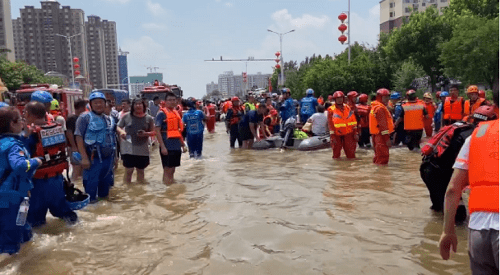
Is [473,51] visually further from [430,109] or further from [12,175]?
[12,175]

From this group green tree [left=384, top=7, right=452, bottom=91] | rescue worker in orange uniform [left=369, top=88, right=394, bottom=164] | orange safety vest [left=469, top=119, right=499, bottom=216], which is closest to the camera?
orange safety vest [left=469, top=119, right=499, bottom=216]

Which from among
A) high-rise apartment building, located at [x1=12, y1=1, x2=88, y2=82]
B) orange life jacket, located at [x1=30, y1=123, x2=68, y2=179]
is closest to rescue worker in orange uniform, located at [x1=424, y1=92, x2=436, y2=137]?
orange life jacket, located at [x1=30, y1=123, x2=68, y2=179]

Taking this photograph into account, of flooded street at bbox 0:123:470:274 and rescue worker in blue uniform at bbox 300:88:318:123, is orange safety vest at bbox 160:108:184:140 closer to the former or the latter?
flooded street at bbox 0:123:470:274

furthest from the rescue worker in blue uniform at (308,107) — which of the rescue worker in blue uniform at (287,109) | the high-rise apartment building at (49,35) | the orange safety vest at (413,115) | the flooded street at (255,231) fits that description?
the high-rise apartment building at (49,35)

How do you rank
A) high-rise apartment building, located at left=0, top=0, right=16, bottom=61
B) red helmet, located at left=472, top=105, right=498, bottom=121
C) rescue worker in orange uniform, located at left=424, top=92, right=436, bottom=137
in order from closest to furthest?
red helmet, located at left=472, top=105, right=498, bottom=121 → rescue worker in orange uniform, located at left=424, top=92, right=436, bottom=137 → high-rise apartment building, located at left=0, top=0, right=16, bottom=61

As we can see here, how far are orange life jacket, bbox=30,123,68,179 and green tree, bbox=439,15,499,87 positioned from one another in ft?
84.1

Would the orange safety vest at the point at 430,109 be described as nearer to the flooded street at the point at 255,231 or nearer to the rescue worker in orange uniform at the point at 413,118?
the rescue worker in orange uniform at the point at 413,118

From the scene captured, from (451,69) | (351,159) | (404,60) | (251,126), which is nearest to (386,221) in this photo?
(351,159)

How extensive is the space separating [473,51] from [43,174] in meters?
26.1

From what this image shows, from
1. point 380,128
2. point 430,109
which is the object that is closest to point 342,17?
point 430,109

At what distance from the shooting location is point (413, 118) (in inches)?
422

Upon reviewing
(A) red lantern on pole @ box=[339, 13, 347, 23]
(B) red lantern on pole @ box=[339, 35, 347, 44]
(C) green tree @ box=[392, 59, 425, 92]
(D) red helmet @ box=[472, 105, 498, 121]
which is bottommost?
(D) red helmet @ box=[472, 105, 498, 121]

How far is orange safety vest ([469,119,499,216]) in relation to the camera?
2.33 m

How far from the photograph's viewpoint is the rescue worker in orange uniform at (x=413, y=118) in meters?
10.7
